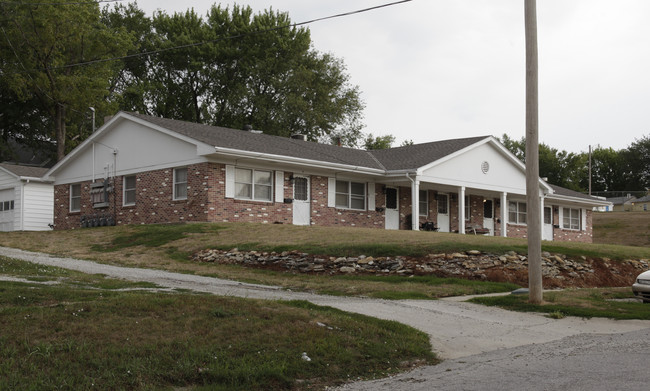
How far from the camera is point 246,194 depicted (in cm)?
2688

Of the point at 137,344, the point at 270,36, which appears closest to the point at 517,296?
the point at 137,344

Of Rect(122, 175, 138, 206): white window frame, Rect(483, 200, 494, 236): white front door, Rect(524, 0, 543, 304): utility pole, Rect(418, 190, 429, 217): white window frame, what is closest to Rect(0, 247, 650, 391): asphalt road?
Rect(524, 0, 543, 304): utility pole

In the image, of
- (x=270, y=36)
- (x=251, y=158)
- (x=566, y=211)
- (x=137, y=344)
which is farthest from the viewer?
(x=270, y=36)

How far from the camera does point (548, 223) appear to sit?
39.8m

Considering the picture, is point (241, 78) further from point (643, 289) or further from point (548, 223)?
point (643, 289)

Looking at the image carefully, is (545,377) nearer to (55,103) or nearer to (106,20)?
(55,103)

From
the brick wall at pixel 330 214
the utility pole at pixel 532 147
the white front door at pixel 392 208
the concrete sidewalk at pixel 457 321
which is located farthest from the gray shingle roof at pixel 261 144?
the utility pole at pixel 532 147

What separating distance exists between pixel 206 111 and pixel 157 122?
27507 mm

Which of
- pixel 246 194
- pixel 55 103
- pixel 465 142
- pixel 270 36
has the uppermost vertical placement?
pixel 270 36

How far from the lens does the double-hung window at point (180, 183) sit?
26859 mm

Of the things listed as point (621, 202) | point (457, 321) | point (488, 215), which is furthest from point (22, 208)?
point (621, 202)

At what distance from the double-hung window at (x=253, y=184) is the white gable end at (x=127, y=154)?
178cm

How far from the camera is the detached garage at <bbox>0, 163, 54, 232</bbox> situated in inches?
1336

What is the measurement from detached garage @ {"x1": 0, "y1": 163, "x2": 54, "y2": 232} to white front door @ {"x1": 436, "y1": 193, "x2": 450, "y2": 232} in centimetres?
1865
